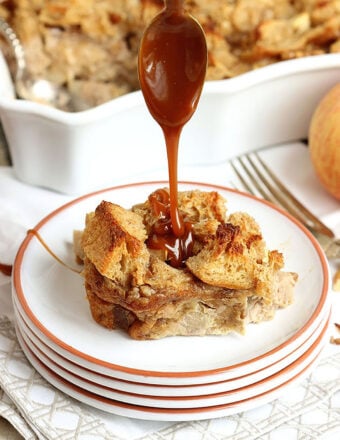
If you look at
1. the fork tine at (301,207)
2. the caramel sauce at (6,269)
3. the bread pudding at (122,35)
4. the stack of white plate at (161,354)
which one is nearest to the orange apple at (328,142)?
the fork tine at (301,207)

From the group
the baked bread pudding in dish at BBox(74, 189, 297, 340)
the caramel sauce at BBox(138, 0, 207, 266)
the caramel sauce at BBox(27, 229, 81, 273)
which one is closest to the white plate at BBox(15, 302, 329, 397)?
the baked bread pudding in dish at BBox(74, 189, 297, 340)

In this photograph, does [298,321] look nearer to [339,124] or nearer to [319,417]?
[319,417]

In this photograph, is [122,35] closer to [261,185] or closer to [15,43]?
[15,43]

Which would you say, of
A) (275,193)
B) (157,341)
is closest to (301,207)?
(275,193)

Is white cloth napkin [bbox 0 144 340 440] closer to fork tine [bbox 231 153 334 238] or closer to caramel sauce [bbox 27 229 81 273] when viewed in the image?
caramel sauce [bbox 27 229 81 273]

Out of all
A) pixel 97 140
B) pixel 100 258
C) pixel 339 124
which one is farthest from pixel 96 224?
pixel 339 124

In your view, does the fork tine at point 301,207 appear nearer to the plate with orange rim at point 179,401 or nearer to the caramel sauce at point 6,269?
the plate with orange rim at point 179,401
